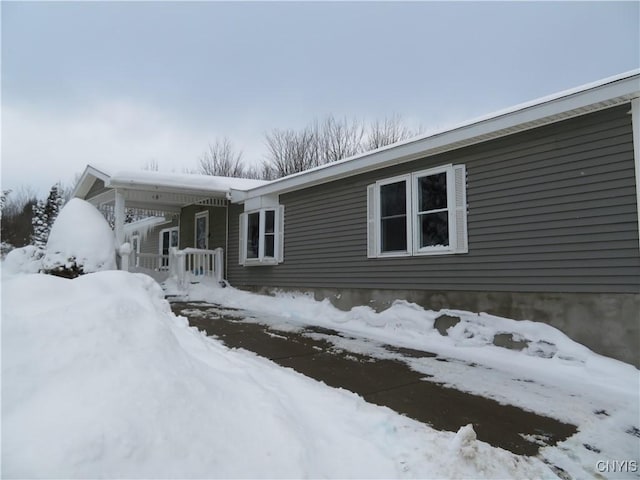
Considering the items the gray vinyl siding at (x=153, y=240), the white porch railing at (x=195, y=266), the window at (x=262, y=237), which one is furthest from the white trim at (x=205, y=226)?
the window at (x=262, y=237)

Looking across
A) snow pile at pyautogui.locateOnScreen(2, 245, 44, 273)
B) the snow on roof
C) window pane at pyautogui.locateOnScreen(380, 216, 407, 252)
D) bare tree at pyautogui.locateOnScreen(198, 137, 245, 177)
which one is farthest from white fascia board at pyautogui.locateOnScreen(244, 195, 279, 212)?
bare tree at pyautogui.locateOnScreen(198, 137, 245, 177)

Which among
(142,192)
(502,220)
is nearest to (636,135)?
(502,220)

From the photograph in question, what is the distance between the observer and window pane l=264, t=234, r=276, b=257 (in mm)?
9913

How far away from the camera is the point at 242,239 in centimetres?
1068

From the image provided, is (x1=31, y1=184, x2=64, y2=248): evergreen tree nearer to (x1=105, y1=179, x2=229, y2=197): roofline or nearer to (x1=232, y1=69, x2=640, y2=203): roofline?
(x1=105, y1=179, x2=229, y2=197): roofline

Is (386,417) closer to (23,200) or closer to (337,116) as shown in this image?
(337,116)

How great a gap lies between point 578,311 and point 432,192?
2782 mm

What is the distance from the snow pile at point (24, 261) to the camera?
8.74 metres

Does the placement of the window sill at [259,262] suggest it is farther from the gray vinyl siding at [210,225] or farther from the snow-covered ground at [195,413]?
the snow-covered ground at [195,413]

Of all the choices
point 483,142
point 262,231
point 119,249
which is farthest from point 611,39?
point 119,249

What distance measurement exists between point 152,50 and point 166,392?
10344mm

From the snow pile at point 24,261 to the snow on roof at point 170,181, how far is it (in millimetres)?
2496

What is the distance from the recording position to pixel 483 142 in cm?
586

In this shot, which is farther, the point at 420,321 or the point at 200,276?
the point at 200,276
